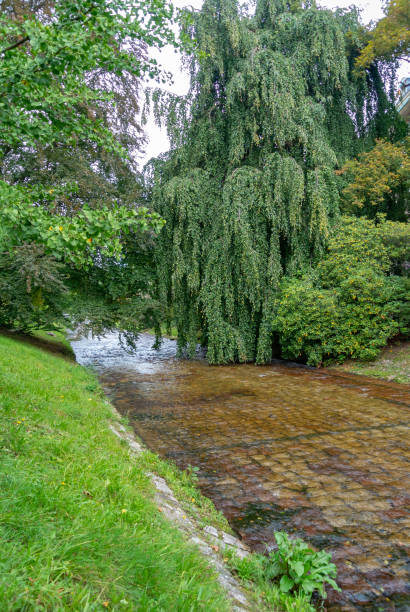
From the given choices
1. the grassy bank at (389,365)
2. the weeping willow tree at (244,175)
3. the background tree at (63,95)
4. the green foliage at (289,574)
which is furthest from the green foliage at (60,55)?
the grassy bank at (389,365)

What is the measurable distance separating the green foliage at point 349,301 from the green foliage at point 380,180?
81.2 inches

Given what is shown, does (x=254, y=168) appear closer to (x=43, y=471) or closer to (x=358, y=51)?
(x=358, y=51)

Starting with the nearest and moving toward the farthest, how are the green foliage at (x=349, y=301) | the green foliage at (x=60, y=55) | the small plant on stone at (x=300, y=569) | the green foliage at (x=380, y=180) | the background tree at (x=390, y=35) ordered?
1. the small plant on stone at (x=300, y=569)
2. the green foliage at (x=60, y=55)
3. the green foliage at (x=349, y=301)
4. the green foliage at (x=380, y=180)
5. the background tree at (x=390, y=35)

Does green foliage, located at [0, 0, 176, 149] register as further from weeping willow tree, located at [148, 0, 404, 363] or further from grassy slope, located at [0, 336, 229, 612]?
weeping willow tree, located at [148, 0, 404, 363]

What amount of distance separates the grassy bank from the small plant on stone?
25.8ft

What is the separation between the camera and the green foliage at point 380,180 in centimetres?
1335

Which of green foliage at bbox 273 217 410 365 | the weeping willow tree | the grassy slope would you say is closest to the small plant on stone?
the grassy slope

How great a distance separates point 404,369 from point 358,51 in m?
13.7

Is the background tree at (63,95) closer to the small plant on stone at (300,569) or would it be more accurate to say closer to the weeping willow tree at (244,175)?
the small plant on stone at (300,569)

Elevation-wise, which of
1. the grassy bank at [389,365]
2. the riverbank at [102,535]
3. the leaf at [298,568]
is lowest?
the grassy bank at [389,365]

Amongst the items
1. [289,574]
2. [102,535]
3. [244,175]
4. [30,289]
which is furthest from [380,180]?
[102,535]

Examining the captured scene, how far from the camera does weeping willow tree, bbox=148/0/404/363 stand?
1175cm

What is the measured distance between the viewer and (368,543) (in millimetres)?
3234

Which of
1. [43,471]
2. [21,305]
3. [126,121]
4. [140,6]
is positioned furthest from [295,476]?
[126,121]
